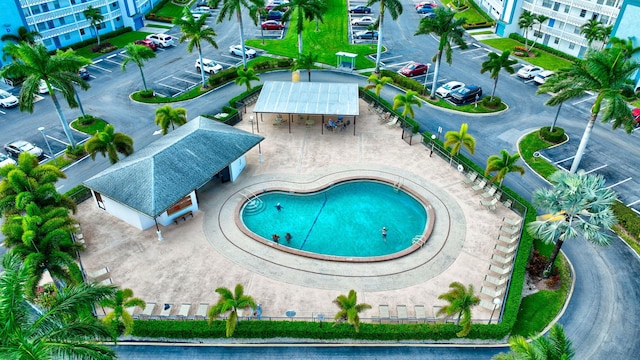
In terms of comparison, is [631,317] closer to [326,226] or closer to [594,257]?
[594,257]

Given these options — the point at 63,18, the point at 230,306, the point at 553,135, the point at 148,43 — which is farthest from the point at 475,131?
the point at 63,18

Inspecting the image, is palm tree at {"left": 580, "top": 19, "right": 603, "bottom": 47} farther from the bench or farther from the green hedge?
the bench

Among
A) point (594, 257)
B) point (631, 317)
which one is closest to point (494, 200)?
point (594, 257)

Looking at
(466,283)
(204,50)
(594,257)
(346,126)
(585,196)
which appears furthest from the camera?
(204,50)

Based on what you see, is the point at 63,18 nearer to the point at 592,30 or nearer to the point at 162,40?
the point at 162,40

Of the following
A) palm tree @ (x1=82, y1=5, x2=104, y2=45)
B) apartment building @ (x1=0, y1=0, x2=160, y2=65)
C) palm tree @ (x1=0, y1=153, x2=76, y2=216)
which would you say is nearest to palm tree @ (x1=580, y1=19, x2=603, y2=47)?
palm tree @ (x1=0, y1=153, x2=76, y2=216)

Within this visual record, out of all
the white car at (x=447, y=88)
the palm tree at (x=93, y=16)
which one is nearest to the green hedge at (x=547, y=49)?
the white car at (x=447, y=88)
